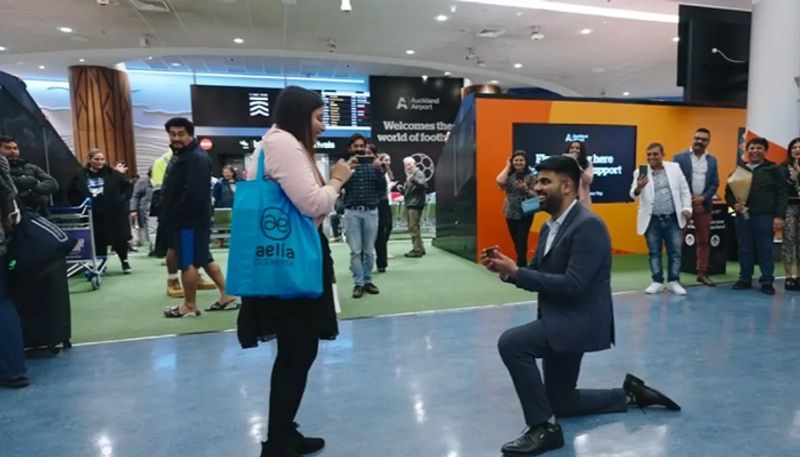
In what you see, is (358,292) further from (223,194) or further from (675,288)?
(223,194)

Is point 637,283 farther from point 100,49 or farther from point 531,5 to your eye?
point 100,49

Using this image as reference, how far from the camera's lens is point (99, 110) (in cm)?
1084

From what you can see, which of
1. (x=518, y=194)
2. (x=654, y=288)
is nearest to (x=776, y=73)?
(x=654, y=288)

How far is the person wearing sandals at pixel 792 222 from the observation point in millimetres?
4773

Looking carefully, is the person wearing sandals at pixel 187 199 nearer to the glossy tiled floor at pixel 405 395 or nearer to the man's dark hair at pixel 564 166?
the glossy tiled floor at pixel 405 395

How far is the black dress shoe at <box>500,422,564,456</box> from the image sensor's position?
6.37 feet

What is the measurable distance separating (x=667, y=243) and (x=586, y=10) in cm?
537

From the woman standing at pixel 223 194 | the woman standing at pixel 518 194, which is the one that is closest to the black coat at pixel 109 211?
the woman standing at pixel 223 194

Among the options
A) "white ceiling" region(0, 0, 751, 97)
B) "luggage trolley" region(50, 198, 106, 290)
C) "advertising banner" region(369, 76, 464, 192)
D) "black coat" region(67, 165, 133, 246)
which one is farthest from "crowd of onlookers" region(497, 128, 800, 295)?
"advertising banner" region(369, 76, 464, 192)

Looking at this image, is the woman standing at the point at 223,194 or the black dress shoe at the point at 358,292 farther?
the woman standing at the point at 223,194

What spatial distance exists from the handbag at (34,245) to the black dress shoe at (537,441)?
9.25ft

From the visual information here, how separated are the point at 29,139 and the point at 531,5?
743 centimetres

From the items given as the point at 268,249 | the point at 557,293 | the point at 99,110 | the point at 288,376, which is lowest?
the point at 288,376

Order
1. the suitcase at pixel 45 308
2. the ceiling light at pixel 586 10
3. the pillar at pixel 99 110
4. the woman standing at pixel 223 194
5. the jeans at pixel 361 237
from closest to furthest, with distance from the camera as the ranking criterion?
1. the suitcase at pixel 45 308
2. the jeans at pixel 361 237
3. the ceiling light at pixel 586 10
4. the woman standing at pixel 223 194
5. the pillar at pixel 99 110
